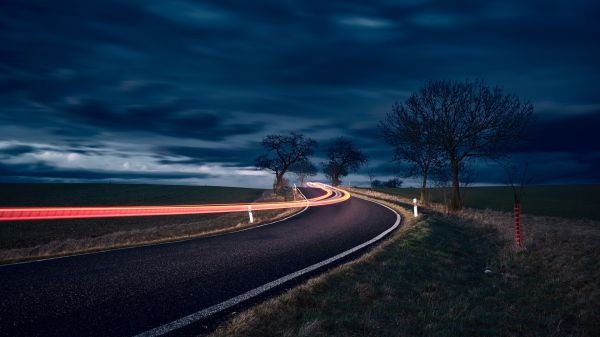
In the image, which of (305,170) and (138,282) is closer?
(138,282)

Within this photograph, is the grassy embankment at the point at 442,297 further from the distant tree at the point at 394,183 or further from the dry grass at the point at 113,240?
the distant tree at the point at 394,183

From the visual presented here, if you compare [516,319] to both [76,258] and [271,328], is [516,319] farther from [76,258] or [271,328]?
[76,258]

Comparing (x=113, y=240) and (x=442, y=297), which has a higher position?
(x=442, y=297)

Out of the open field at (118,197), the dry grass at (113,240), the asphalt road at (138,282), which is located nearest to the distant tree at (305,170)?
the open field at (118,197)

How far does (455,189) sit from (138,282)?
23.6 metres

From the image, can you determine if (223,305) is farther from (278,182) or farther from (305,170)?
(305,170)

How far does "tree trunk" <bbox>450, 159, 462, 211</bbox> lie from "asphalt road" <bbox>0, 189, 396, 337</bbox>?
16.8 metres

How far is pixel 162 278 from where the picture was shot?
20.4 feet

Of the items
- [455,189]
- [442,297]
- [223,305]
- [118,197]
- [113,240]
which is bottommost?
[113,240]

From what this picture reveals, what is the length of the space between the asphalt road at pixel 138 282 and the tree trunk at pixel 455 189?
16770 millimetres

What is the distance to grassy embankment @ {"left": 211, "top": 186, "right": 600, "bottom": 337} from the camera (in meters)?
4.41

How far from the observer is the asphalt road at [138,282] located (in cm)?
430

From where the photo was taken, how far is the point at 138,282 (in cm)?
597

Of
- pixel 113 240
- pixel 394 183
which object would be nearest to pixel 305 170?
pixel 394 183
